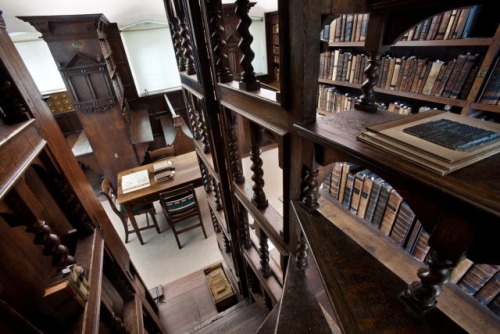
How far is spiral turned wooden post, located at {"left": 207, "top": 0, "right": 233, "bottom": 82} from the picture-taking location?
36.8 inches

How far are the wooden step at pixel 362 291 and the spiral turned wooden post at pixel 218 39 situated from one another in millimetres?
795

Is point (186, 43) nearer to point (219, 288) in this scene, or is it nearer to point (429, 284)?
point (429, 284)

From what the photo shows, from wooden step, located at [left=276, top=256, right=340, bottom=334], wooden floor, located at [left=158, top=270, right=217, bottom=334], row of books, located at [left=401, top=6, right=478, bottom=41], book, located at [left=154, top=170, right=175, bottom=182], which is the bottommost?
wooden floor, located at [left=158, top=270, right=217, bottom=334]

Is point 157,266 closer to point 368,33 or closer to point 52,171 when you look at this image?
point 52,171

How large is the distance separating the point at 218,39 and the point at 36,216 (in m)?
0.93

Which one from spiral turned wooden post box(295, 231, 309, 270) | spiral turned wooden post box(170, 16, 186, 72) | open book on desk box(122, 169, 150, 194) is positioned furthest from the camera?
open book on desk box(122, 169, 150, 194)

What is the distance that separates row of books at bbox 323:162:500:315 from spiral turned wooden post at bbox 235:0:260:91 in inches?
26.1

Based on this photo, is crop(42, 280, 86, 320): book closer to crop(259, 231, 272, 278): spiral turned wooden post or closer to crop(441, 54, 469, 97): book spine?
crop(259, 231, 272, 278): spiral turned wooden post

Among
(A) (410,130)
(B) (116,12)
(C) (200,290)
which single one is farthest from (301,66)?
(B) (116,12)

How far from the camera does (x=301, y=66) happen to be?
601mm

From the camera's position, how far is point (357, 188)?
1.71 meters

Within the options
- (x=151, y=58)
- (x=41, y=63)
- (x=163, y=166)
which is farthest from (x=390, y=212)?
(x=41, y=63)

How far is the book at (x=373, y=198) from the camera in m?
1.56

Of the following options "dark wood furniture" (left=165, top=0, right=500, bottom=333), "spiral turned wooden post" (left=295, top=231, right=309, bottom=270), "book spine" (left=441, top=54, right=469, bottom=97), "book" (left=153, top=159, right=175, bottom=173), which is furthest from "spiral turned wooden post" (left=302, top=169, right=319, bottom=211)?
"book" (left=153, top=159, right=175, bottom=173)
